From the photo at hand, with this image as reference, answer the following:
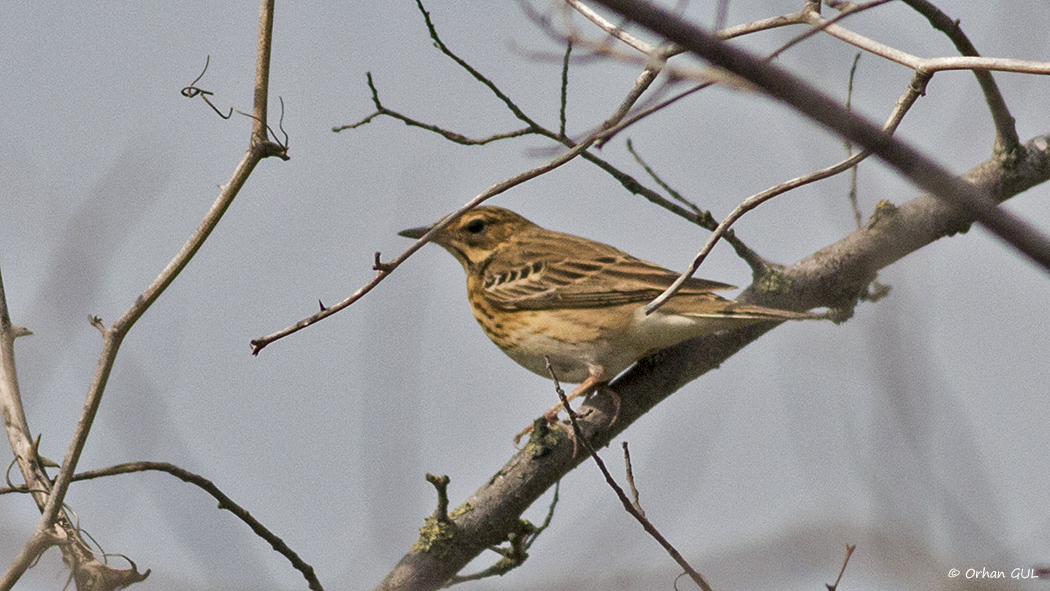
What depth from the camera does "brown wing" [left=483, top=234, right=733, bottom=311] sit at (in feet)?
23.6

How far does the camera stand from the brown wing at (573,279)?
718 centimetres

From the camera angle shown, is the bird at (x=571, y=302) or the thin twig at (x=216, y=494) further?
the bird at (x=571, y=302)

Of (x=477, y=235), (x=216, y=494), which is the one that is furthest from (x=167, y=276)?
(x=477, y=235)

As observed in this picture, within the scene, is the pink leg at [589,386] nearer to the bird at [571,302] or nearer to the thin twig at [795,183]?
the bird at [571,302]

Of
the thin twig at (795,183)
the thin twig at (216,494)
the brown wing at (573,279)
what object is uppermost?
the brown wing at (573,279)

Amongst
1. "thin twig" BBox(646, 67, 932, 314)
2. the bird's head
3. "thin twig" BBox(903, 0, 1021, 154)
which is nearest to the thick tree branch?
"thin twig" BBox(903, 0, 1021, 154)

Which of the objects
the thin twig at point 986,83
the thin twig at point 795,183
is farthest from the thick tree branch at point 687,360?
the thin twig at point 795,183

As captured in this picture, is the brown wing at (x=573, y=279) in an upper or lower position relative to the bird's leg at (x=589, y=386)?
upper

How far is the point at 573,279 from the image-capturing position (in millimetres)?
7652

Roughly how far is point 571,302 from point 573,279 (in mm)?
320

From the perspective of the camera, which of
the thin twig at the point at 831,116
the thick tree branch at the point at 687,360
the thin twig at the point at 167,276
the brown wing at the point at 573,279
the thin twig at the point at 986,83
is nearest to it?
the thin twig at the point at 831,116

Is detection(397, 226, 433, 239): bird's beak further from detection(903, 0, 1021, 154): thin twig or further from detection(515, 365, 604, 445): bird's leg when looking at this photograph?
detection(903, 0, 1021, 154): thin twig

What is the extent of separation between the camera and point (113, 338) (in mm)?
3699

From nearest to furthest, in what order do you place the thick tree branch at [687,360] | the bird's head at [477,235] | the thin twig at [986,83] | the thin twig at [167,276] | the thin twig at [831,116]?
1. the thin twig at [831,116]
2. the thin twig at [167,276]
3. the thin twig at [986,83]
4. the thick tree branch at [687,360]
5. the bird's head at [477,235]
